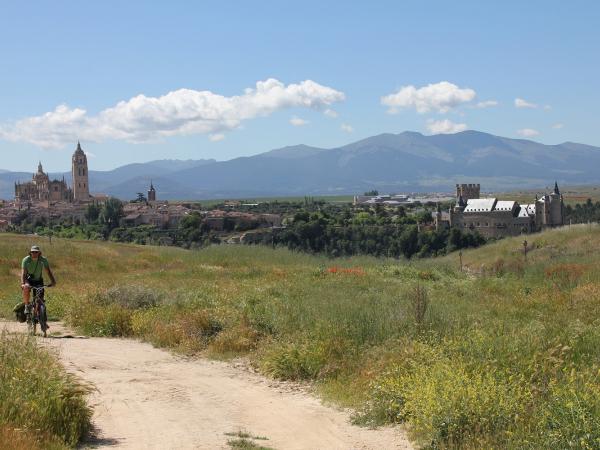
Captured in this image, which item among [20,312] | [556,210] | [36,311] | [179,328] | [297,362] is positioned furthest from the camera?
[556,210]

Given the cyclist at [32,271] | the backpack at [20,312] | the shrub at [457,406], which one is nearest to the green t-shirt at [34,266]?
the cyclist at [32,271]

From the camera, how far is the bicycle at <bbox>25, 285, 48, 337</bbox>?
45.4ft

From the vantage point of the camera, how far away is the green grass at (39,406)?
669 cm

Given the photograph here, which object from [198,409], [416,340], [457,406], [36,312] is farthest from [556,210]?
[457,406]

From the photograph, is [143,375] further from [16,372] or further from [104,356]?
[16,372]

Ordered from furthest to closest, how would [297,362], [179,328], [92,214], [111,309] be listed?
[92,214], [111,309], [179,328], [297,362]

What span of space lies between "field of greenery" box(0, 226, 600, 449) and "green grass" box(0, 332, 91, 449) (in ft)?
10.2

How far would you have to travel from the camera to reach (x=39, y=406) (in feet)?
23.6

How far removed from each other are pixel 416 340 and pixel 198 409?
3178 millimetres

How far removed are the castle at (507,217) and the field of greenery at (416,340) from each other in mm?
93432

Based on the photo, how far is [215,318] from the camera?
14.2 metres

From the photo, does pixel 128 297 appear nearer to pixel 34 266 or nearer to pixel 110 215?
pixel 34 266

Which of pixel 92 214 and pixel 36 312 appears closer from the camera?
pixel 36 312

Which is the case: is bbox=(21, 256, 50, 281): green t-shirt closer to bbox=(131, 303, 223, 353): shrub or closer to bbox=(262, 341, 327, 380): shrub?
bbox=(131, 303, 223, 353): shrub
